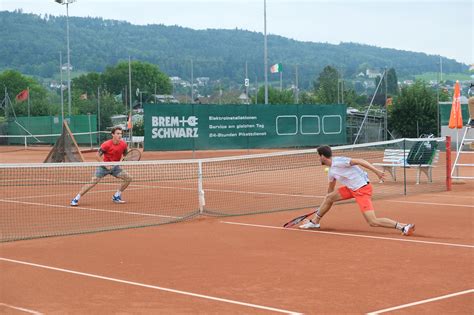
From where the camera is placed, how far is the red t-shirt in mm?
15898

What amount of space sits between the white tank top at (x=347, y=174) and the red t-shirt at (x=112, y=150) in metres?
5.73

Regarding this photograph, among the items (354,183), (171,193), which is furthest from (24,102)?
(354,183)

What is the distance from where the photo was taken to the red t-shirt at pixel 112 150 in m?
15.9

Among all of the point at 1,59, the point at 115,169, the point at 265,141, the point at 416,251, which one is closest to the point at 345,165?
the point at 416,251

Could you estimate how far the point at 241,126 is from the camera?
103 feet

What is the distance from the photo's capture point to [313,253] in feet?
32.2

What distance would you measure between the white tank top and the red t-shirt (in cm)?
573

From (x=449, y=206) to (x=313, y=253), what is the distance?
5.82 m

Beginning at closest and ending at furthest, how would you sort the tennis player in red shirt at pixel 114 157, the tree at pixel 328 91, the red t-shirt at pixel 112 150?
the tennis player in red shirt at pixel 114 157
the red t-shirt at pixel 112 150
the tree at pixel 328 91

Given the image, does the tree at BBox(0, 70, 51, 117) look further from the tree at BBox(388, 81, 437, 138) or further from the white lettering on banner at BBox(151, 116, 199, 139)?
the white lettering on banner at BBox(151, 116, 199, 139)

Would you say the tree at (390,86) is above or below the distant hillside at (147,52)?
below

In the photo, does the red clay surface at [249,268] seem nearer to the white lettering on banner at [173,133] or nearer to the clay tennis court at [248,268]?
the clay tennis court at [248,268]

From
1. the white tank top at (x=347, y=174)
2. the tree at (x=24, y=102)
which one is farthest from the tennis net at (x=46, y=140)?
the white tank top at (x=347, y=174)

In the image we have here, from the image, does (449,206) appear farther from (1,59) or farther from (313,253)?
(1,59)
